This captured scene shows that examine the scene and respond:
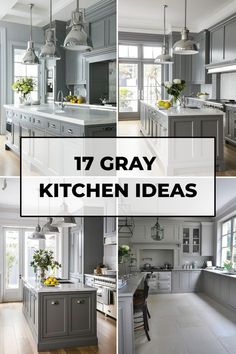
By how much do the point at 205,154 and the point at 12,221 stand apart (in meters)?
1.41

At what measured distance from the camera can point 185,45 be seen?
314 centimetres

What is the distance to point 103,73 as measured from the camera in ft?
11.0

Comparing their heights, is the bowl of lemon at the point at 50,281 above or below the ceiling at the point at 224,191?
below

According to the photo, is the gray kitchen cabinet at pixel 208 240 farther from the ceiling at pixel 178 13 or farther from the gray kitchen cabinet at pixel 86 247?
the ceiling at pixel 178 13

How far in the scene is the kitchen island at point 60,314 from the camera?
145 inches

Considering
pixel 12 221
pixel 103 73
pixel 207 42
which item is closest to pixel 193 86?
pixel 207 42

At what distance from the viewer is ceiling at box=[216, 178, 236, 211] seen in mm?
3469

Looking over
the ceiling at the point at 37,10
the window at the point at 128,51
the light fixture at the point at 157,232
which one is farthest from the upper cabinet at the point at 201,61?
the light fixture at the point at 157,232

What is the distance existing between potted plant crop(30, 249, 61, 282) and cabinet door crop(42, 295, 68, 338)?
22 cm

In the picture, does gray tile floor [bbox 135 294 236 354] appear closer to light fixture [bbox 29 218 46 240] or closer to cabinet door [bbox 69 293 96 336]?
cabinet door [bbox 69 293 96 336]

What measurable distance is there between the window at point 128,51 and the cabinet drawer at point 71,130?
0.52m

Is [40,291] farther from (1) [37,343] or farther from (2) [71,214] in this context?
(2) [71,214]

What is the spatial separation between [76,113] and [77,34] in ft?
1.62

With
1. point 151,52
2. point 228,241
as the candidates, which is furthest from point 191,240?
point 151,52
